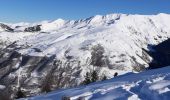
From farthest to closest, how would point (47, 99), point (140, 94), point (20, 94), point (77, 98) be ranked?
point (20, 94) → point (47, 99) → point (77, 98) → point (140, 94)

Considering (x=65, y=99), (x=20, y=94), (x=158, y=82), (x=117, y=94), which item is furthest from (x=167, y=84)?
(x=20, y=94)

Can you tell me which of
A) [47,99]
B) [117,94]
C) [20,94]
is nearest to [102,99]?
[117,94]

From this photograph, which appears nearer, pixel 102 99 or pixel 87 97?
pixel 102 99

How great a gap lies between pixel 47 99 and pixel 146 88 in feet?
52.8

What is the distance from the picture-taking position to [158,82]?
135 feet

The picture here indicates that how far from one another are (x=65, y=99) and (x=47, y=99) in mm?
6459

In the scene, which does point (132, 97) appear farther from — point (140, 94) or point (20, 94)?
point (20, 94)

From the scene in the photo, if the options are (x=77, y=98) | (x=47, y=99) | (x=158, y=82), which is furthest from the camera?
(x=47, y=99)

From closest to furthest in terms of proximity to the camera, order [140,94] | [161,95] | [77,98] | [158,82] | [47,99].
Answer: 1. [161,95]
2. [140,94]
3. [158,82]
4. [77,98]
5. [47,99]

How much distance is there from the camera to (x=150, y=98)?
3638 cm

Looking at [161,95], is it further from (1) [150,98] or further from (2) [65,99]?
(2) [65,99]

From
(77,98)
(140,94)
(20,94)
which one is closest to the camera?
(140,94)

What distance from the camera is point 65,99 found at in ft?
148

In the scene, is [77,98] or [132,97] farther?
[77,98]
